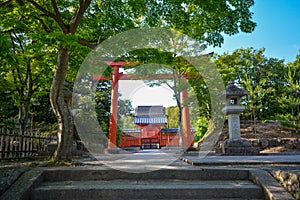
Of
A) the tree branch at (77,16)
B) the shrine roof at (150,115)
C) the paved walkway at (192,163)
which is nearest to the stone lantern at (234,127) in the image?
the paved walkway at (192,163)

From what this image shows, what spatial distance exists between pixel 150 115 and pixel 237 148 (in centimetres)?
1327

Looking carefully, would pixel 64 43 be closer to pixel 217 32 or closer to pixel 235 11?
pixel 217 32

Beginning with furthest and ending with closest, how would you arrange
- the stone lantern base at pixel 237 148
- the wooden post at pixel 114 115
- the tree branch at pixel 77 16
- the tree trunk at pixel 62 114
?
1. the wooden post at pixel 114 115
2. the stone lantern base at pixel 237 148
3. the tree branch at pixel 77 16
4. the tree trunk at pixel 62 114

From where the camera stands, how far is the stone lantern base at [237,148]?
7.33 m

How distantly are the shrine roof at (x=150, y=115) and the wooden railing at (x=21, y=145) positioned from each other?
12732 millimetres

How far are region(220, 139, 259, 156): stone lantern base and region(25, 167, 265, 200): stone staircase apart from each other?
4741mm

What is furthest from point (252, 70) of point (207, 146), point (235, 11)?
point (235, 11)

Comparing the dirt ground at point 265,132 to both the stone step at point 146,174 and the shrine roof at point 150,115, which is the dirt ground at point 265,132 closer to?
the shrine roof at point 150,115

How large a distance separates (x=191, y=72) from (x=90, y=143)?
6.54m

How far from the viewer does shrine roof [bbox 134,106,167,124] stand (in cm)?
1964

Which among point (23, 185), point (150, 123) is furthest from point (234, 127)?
point (150, 123)

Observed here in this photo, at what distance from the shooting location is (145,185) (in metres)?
2.70

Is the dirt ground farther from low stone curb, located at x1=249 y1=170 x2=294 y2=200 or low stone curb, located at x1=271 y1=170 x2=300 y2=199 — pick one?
low stone curb, located at x1=271 y1=170 x2=300 y2=199

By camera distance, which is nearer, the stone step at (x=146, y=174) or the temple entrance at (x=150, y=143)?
the stone step at (x=146, y=174)
